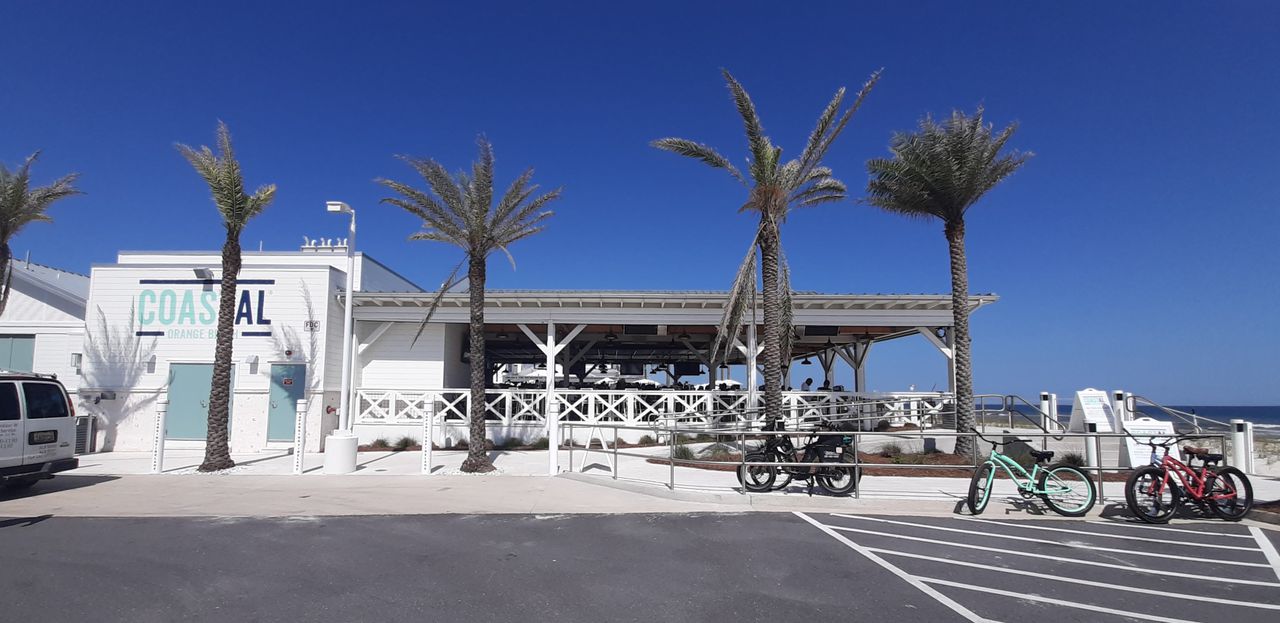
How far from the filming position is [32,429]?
33.8 ft

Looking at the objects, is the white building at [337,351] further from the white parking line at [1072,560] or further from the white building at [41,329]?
the white parking line at [1072,560]

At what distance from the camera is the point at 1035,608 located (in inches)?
208

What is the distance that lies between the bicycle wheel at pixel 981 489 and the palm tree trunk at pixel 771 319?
244 inches

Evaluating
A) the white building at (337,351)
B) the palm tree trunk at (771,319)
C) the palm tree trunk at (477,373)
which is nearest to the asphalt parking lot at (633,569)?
the palm tree trunk at (477,373)

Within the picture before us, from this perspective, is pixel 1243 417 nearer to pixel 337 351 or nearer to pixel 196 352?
pixel 337 351

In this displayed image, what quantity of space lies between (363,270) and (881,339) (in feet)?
59.0

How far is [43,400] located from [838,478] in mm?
12429

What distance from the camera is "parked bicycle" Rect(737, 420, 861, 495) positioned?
400 inches

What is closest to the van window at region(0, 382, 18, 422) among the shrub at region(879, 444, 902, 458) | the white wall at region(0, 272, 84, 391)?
the white wall at region(0, 272, 84, 391)

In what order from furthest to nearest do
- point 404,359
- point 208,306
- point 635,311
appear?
point 404,359 → point 635,311 → point 208,306

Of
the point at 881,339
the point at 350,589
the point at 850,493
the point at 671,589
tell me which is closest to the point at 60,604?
the point at 350,589

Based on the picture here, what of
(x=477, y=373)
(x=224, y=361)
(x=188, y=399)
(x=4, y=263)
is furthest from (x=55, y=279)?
(x=477, y=373)

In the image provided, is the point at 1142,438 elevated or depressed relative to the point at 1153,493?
elevated

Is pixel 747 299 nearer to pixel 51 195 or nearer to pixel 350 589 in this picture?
pixel 350 589
